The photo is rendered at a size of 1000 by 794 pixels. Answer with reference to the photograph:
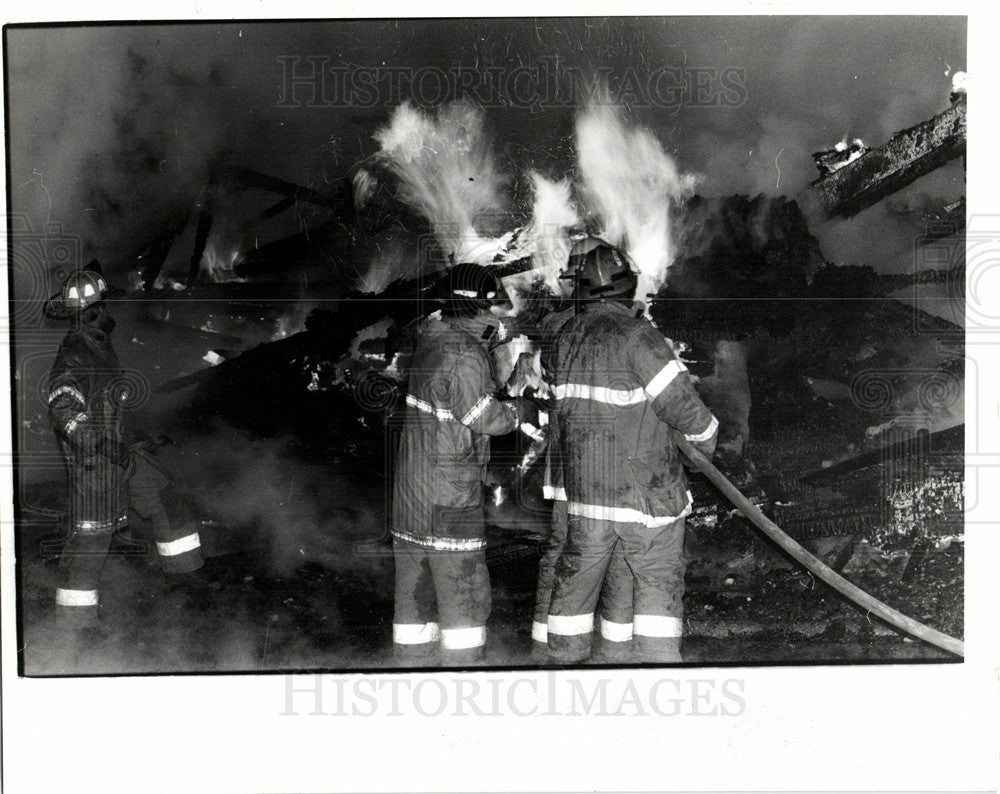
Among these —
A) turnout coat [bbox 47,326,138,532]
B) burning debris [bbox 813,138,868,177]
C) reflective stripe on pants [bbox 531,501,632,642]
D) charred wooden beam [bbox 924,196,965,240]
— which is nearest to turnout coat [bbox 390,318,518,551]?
reflective stripe on pants [bbox 531,501,632,642]

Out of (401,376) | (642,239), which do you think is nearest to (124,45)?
(401,376)

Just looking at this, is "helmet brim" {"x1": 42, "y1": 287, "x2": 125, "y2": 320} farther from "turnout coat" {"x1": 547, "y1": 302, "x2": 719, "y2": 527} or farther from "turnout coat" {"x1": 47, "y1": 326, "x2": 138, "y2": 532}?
"turnout coat" {"x1": 547, "y1": 302, "x2": 719, "y2": 527}

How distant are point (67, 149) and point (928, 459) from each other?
3744 millimetres

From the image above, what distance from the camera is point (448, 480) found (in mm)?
3637

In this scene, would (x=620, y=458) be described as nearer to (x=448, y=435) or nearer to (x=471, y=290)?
(x=448, y=435)

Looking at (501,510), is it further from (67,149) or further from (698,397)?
(67,149)

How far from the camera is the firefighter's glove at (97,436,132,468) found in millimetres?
3689

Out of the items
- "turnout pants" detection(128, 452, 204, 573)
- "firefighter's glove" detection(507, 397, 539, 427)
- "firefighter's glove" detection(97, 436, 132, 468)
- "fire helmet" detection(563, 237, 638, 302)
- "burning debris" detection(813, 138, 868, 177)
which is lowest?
"turnout pants" detection(128, 452, 204, 573)

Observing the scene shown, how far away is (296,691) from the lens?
3672 mm

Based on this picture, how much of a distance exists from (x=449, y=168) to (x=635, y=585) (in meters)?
1.83

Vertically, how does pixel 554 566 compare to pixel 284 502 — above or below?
below

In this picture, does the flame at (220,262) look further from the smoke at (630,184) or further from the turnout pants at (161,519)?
the smoke at (630,184)

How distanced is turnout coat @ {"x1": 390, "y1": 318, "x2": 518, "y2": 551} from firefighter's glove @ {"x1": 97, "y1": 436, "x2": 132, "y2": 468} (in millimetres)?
1098

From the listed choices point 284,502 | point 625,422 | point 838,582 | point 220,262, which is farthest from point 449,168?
point 838,582
